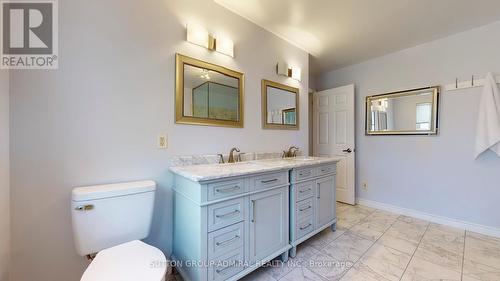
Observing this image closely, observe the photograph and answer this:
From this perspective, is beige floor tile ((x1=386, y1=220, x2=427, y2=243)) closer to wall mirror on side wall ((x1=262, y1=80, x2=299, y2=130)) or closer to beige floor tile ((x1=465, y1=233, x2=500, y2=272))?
beige floor tile ((x1=465, y1=233, x2=500, y2=272))

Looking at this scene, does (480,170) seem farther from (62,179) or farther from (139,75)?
(62,179)

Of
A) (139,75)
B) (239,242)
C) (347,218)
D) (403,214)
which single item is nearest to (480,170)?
(403,214)

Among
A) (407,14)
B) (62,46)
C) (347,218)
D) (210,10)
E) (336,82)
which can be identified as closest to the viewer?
(62,46)

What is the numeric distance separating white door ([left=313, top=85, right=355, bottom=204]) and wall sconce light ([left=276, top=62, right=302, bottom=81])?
40.5 inches

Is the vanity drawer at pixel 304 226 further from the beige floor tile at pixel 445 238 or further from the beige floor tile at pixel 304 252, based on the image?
the beige floor tile at pixel 445 238

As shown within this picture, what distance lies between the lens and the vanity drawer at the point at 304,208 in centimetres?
180

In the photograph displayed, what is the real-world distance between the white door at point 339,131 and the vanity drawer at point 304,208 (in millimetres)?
1626

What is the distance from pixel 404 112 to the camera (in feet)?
9.18

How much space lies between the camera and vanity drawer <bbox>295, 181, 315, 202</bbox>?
1800 mm

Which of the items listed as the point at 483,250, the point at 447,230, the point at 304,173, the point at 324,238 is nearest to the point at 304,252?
the point at 324,238

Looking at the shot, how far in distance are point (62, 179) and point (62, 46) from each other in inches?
32.3

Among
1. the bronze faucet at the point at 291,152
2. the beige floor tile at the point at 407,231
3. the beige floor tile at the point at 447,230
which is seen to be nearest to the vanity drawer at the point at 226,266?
the bronze faucet at the point at 291,152

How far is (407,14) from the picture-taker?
6.68ft

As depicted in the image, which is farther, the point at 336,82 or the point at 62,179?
the point at 336,82
